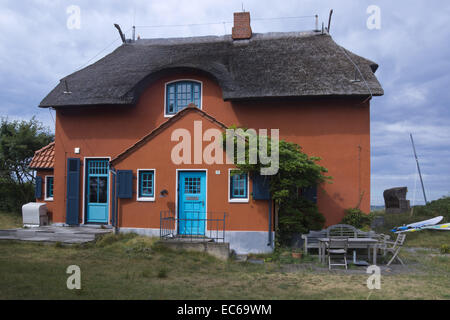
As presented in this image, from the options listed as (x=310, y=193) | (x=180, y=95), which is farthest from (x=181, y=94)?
(x=310, y=193)

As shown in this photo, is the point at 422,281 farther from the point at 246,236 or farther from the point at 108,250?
the point at 108,250

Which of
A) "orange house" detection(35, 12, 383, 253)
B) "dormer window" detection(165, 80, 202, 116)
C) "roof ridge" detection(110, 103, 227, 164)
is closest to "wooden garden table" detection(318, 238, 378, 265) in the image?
"orange house" detection(35, 12, 383, 253)

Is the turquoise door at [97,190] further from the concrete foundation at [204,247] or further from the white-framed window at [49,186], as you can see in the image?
the concrete foundation at [204,247]

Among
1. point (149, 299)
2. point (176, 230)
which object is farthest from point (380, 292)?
point (176, 230)

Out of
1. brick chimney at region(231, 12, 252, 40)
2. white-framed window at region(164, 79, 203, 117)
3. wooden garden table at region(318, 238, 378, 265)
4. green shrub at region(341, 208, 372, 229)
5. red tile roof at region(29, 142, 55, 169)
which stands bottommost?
wooden garden table at region(318, 238, 378, 265)

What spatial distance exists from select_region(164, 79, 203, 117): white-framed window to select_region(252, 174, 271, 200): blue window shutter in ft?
14.1

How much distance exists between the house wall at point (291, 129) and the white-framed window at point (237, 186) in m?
0.51

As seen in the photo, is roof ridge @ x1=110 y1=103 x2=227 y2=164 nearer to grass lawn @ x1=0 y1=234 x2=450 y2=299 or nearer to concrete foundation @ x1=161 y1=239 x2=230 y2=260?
grass lawn @ x1=0 y1=234 x2=450 y2=299

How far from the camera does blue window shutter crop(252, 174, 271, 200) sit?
10.7 meters

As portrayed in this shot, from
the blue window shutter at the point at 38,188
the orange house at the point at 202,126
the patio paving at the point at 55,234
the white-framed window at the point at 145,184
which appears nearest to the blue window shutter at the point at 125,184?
the orange house at the point at 202,126

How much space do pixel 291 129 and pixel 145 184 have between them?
5.25 meters

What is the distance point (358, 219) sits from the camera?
11.9 m

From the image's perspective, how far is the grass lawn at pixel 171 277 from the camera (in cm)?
655

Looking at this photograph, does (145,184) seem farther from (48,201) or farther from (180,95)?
(48,201)
